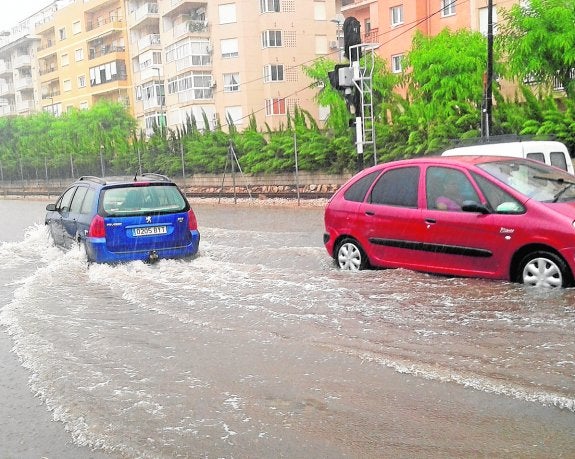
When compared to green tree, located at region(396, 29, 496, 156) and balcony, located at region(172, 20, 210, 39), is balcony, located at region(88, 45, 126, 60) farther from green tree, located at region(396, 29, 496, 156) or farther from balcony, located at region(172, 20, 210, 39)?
green tree, located at region(396, 29, 496, 156)

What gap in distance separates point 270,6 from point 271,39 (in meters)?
2.51

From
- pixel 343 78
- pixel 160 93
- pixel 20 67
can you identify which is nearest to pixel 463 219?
pixel 343 78

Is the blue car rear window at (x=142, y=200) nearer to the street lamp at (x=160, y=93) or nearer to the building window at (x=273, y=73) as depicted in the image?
the building window at (x=273, y=73)

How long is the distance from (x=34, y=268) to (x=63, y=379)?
22.1ft

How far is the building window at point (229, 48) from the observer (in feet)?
178

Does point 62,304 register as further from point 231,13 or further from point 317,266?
point 231,13

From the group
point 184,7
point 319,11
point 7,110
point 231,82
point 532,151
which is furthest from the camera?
point 7,110

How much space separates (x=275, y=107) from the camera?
5356 cm

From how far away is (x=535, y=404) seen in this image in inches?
173

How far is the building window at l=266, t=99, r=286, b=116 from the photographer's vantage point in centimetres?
5350

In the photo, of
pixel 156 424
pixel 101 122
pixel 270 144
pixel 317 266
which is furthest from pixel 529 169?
pixel 101 122

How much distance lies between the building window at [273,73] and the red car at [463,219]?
149 feet

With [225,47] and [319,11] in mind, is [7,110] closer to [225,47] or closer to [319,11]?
[225,47]

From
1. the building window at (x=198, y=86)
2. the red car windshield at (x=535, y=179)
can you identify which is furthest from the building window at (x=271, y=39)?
the red car windshield at (x=535, y=179)
